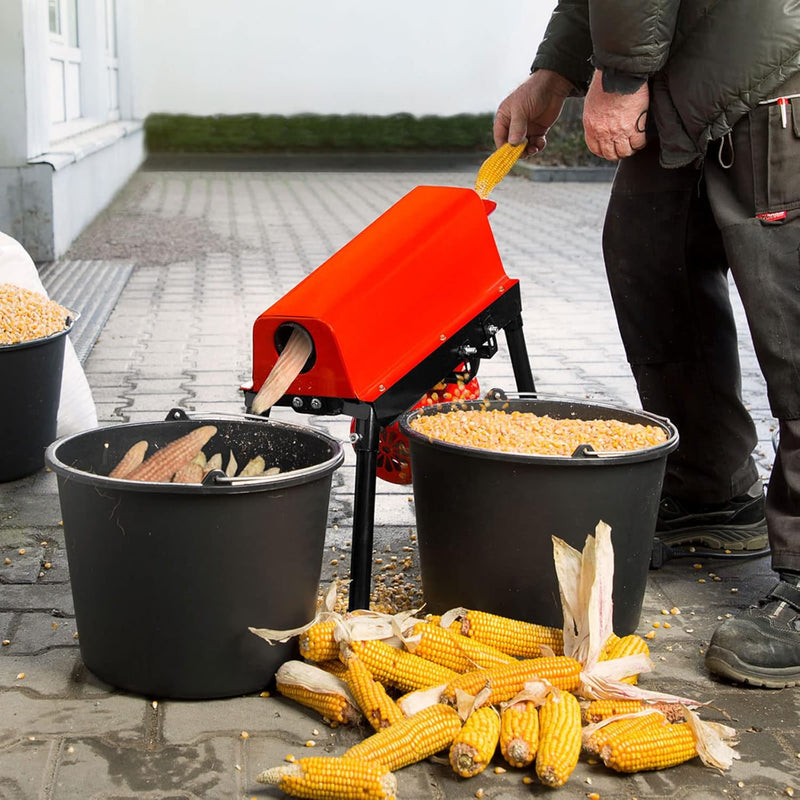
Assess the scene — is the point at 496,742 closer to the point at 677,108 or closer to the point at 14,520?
the point at 677,108

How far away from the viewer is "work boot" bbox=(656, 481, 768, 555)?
3582 millimetres

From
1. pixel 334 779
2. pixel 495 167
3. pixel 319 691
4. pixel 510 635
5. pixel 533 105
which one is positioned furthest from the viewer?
pixel 533 105

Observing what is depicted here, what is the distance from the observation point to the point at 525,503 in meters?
2.69

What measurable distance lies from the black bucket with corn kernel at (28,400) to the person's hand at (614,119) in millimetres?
1967

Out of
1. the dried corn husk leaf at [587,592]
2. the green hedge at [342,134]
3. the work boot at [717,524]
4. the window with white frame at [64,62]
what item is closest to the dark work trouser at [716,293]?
the work boot at [717,524]

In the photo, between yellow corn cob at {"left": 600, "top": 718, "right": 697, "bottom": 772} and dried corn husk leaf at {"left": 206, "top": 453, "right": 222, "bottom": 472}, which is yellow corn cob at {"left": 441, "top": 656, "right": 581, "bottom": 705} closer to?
yellow corn cob at {"left": 600, "top": 718, "right": 697, "bottom": 772}

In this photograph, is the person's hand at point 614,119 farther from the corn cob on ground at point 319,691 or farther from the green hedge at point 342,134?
the green hedge at point 342,134

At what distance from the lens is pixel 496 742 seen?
2344mm

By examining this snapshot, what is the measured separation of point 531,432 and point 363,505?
0.46 metres

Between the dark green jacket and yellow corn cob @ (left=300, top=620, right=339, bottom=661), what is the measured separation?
142cm

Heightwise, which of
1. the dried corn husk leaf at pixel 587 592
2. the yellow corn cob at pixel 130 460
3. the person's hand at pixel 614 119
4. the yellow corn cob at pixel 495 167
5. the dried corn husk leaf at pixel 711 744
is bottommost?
the dried corn husk leaf at pixel 711 744

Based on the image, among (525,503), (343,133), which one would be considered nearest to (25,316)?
(525,503)

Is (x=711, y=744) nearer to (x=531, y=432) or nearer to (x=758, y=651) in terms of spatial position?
(x=758, y=651)

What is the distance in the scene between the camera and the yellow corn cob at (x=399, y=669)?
251 cm
